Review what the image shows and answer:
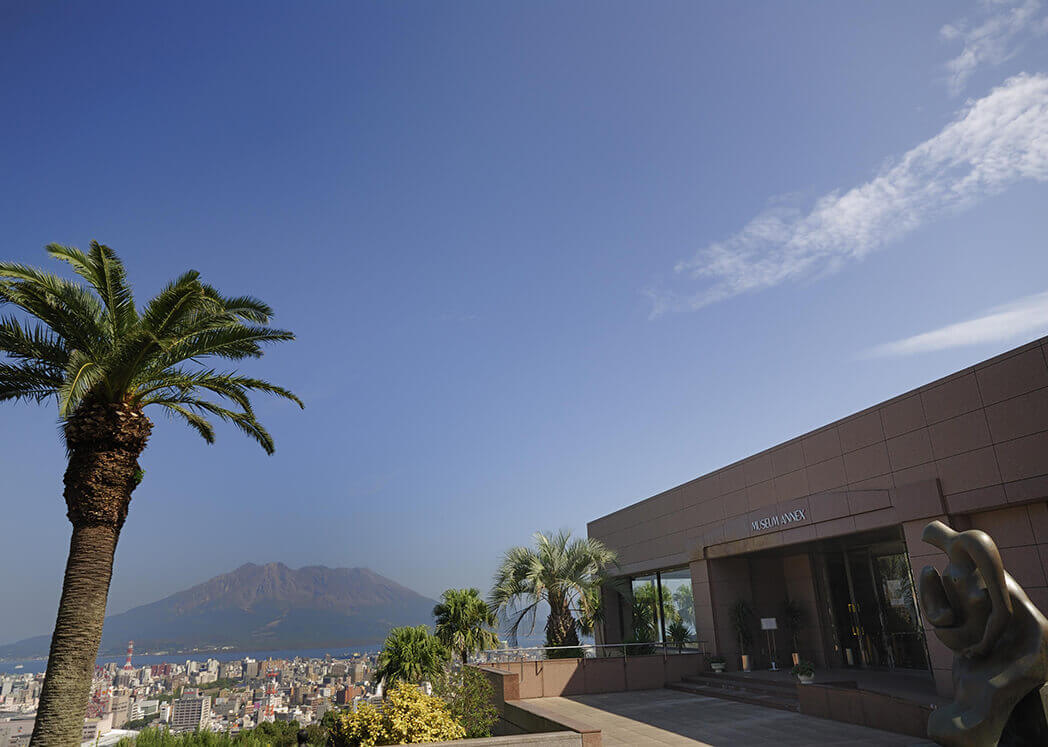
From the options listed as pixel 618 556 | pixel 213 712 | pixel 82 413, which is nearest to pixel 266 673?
pixel 213 712

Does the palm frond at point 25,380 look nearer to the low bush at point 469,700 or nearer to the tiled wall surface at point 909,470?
the low bush at point 469,700

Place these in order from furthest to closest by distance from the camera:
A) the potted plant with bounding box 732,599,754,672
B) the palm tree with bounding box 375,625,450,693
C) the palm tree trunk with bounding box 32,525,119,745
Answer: the potted plant with bounding box 732,599,754,672 → the palm tree with bounding box 375,625,450,693 → the palm tree trunk with bounding box 32,525,119,745

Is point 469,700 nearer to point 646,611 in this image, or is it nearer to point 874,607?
point 874,607

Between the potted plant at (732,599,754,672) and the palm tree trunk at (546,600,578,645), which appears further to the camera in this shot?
the palm tree trunk at (546,600,578,645)

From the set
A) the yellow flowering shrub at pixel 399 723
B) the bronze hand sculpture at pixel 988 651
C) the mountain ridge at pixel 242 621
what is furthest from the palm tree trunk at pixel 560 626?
the mountain ridge at pixel 242 621

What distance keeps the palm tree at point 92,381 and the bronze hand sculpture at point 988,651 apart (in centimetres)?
1310

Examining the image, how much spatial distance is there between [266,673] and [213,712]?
42.4 feet

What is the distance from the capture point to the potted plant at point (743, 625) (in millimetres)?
21391

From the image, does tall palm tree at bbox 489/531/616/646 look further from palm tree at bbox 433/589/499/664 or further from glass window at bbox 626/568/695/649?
glass window at bbox 626/568/695/649

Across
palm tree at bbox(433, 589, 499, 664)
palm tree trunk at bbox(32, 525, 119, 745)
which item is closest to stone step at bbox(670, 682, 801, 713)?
palm tree at bbox(433, 589, 499, 664)

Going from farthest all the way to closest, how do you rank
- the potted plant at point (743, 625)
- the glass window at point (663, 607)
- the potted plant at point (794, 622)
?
the glass window at point (663, 607), the potted plant at point (794, 622), the potted plant at point (743, 625)

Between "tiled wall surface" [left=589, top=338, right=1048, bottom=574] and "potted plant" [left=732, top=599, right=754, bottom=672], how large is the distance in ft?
Answer: 6.35

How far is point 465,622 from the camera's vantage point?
859 inches

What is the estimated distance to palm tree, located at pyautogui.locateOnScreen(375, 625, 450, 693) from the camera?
2012 centimetres
